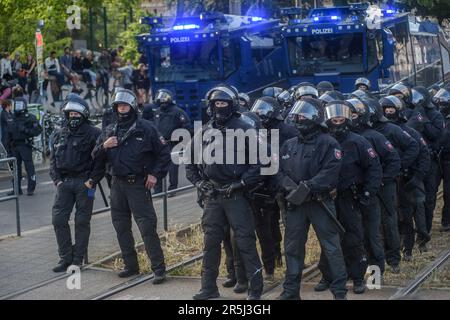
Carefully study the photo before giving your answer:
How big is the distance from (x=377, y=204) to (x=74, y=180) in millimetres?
3390

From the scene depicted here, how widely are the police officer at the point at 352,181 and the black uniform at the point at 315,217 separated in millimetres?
575

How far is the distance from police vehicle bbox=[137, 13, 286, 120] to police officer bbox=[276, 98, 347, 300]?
13.4m

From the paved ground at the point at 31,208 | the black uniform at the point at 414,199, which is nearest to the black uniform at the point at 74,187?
the paved ground at the point at 31,208

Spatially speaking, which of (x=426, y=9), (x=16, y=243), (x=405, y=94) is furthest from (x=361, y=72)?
(x=16, y=243)

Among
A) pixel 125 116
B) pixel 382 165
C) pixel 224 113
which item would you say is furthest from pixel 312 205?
pixel 125 116

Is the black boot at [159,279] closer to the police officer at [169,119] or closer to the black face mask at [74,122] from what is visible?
the black face mask at [74,122]

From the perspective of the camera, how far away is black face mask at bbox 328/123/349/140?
371 inches

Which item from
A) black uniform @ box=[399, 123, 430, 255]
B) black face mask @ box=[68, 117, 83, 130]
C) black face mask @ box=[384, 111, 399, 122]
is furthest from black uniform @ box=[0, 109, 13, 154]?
black uniform @ box=[399, 123, 430, 255]

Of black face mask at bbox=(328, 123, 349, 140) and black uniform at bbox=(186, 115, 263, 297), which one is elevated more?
black face mask at bbox=(328, 123, 349, 140)

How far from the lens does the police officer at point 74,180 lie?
10.7 m

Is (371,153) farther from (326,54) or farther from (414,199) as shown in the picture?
(326,54)

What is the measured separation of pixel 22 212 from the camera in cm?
1515

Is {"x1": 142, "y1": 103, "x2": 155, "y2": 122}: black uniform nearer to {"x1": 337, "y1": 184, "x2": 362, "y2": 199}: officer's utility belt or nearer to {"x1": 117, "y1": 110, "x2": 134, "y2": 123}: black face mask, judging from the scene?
{"x1": 117, "y1": 110, "x2": 134, "y2": 123}: black face mask

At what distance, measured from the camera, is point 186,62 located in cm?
2289
